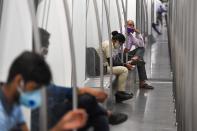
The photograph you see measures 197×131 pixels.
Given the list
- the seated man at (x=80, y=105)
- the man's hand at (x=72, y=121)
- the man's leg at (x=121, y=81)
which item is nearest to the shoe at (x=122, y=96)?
the man's leg at (x=121, y=81)

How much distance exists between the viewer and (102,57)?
455 centimetres

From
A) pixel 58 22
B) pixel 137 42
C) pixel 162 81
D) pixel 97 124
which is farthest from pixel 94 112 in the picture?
pixel 162 81

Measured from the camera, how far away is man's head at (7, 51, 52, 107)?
1.86 metres

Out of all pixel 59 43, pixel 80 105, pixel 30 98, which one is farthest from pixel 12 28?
pixel 30 98

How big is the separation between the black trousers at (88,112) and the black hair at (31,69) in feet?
1.90

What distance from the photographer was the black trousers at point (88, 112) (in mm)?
2488

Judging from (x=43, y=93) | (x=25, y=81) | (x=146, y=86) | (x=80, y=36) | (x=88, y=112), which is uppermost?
(x=80, y=36)

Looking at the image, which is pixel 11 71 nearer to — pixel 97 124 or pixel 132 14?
pixel 97 124

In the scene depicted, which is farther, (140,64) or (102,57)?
(140,64)

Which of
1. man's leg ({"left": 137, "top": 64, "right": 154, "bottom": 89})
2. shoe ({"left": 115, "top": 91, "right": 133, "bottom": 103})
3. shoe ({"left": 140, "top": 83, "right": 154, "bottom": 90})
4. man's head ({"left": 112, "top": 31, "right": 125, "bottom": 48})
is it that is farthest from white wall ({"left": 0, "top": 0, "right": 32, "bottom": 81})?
shoe ({"left": 140, "top": 83, "right": 154, "bottom": 90})

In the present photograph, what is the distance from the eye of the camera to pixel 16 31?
12.8 ft

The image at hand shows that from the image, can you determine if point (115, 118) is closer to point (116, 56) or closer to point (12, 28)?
point (12, 28)

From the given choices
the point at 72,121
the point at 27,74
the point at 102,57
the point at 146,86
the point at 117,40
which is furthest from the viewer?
the point at 146,86

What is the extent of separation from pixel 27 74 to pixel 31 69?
3 centimetres
